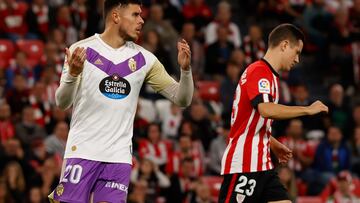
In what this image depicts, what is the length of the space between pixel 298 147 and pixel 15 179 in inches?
226

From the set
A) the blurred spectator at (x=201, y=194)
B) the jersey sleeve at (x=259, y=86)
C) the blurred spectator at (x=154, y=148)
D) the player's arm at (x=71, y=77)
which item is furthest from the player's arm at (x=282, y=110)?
the blurred spectator at (x=154, y=148)

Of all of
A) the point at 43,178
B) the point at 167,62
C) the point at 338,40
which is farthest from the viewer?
the point at 338,40

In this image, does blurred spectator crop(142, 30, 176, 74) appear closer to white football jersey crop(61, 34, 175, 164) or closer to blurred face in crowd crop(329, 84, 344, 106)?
blurred face in crowd crop(329, 84, 344, 106)

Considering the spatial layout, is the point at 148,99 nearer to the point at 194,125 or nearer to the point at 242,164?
the point at 194,125

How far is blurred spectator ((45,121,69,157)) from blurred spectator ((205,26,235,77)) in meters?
4.74

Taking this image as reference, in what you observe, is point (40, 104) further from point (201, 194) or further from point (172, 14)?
point (172, 14)

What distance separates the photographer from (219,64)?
2122 cm

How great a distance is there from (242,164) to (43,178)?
23.5ft

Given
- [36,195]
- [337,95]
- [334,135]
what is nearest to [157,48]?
[337,95]

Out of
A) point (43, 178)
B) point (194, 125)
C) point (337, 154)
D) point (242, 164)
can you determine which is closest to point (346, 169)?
point (337, 154)

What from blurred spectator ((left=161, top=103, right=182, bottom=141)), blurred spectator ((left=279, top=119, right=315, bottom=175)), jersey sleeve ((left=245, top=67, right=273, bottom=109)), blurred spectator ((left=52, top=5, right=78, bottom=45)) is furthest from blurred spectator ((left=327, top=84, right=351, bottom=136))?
jersey sleeve ((left=245, top=67, right=273, bottom=109))

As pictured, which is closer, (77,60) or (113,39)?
(77,60)

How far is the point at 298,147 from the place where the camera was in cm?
1936

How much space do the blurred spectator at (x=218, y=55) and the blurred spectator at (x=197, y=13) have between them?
877 millimetres
